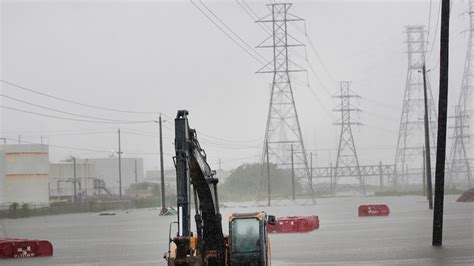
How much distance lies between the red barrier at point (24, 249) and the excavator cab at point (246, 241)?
50.6 feet

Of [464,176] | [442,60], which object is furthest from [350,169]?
[442,60]

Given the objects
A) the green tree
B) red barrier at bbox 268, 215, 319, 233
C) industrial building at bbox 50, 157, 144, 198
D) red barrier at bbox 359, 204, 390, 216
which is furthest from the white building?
red barrier at bbox 268, 215, 319, 233

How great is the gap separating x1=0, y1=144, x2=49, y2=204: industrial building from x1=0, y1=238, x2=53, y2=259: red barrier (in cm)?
6006

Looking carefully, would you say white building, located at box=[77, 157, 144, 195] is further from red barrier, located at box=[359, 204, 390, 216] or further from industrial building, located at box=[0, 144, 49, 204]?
red barrier, located at box=[359, 204, 390, 216]

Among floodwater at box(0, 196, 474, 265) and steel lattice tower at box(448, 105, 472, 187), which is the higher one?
steel lattice tower at box(448, 105, 472, 187)


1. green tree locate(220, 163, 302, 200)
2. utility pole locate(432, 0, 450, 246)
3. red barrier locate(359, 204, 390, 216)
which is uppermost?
utility pole locate(432, 0, 450, 246)

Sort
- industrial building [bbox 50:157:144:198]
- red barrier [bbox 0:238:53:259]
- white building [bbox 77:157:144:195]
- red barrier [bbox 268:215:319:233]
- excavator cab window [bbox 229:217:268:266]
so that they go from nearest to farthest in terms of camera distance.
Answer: excavator cab window [bbox 229:217:268:266] < red barrier [bbox 0:238:53:259] < red barrier [bbox 268:215:319:233] < industrial building [bbox 50:157:144:198] < white building [bbox 77:157:144:195]

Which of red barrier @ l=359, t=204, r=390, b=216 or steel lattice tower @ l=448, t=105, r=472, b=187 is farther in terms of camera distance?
steel lattice tower @ l=448, t=105, r=472, b=187

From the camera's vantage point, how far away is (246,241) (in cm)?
1764

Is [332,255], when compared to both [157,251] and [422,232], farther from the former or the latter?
[422,232]

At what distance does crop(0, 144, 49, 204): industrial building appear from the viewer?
302 feet

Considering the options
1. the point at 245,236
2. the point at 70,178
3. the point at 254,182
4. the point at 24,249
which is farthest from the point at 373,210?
the point at 70,178

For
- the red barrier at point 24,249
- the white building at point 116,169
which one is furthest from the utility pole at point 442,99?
the white building at point 116,169

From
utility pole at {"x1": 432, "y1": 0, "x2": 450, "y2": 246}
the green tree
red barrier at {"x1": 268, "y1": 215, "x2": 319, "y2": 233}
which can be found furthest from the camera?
the green tree
